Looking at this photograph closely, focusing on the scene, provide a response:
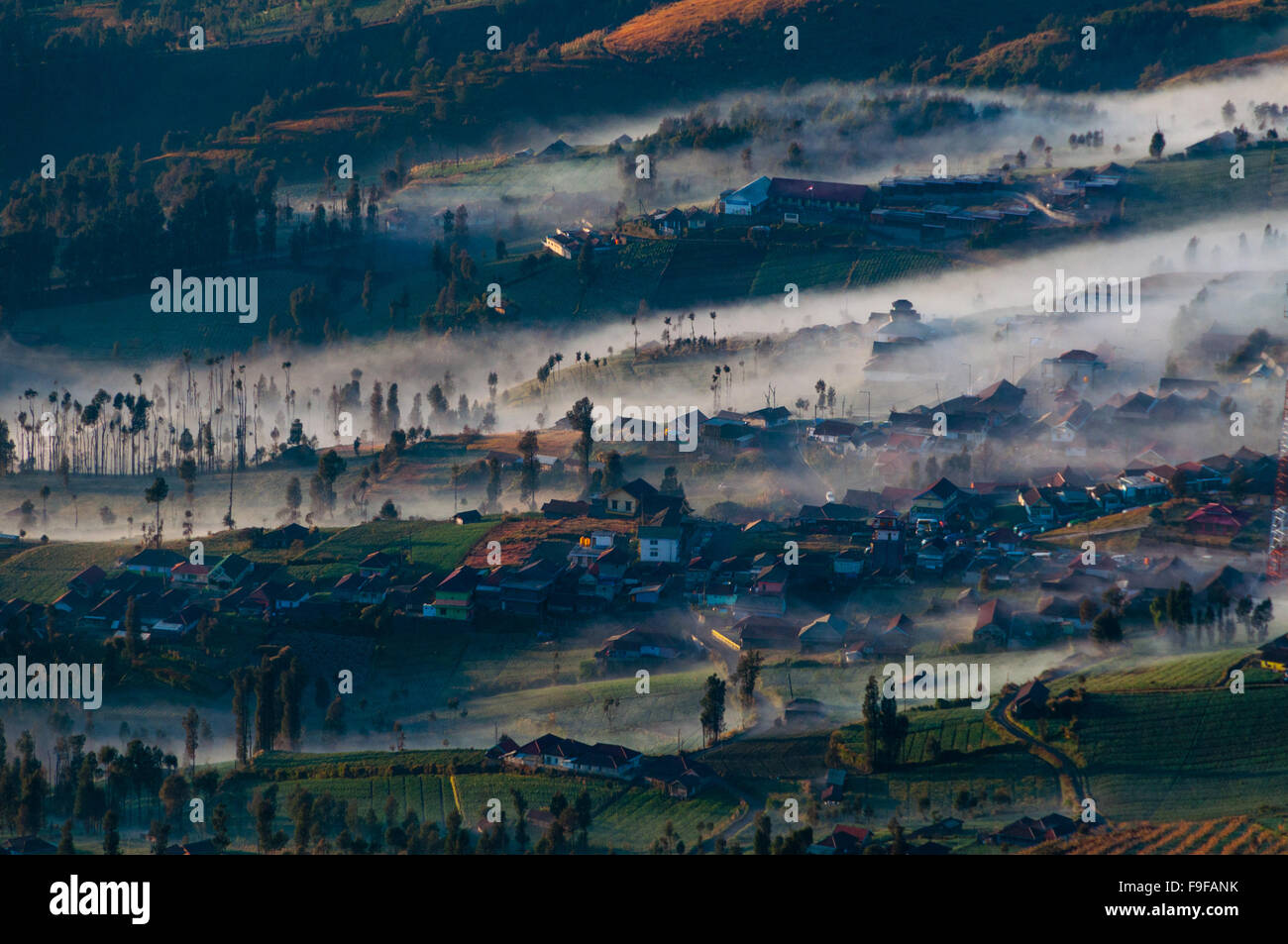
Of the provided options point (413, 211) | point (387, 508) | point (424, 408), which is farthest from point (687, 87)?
point (387, 508)

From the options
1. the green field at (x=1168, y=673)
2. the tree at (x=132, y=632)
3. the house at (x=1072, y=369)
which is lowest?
the green field at (x=1168, y=673)

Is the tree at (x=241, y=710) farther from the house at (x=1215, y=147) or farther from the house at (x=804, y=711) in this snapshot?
the house at (x=1215, y=147)

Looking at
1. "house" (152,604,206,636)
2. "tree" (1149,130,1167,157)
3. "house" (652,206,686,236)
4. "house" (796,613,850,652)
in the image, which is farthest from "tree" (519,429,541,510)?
"tree" (1149,130,1167,157)

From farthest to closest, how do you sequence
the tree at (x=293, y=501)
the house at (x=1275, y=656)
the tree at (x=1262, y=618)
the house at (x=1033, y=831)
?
1. the tree at (x=293, y=501)
2. the tree at (x=1262, y=618)
3. the house at (x=1275, y=656)
4. the house at (x=1033, y=831)

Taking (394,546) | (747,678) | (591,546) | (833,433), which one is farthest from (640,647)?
(833,433)

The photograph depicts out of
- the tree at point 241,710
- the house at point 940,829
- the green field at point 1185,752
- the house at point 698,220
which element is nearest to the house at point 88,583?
the tree at point 241,710
